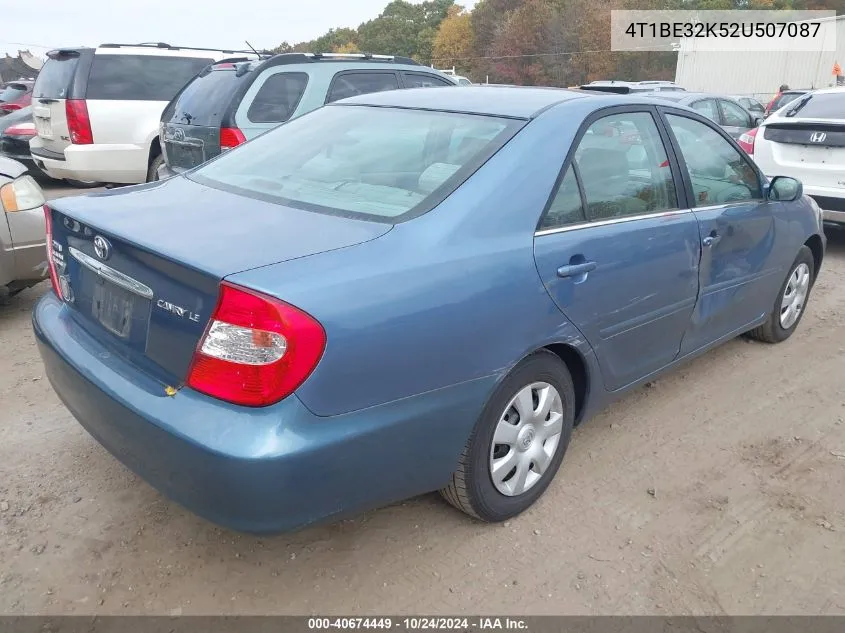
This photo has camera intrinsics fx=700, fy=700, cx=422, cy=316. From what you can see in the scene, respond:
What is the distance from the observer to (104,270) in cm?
232

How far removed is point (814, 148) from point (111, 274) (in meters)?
6.57

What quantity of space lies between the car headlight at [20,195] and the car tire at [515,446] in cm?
361

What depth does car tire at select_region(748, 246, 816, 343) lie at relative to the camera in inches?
175

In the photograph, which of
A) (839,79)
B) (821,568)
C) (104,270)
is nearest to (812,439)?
(821,568)

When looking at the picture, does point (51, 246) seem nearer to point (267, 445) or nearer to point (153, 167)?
point (267, 445)

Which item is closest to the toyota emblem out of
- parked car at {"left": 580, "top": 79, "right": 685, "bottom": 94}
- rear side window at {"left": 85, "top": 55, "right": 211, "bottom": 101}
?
parked car at {"left": 580, "top": 79, "right": 685, "bottom": 94}

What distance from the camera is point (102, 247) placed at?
90.8 inches

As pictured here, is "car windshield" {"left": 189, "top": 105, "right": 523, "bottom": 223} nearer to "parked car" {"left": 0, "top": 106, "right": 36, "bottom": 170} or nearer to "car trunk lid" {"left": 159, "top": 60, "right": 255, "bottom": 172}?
"car trunk lid" {"left": 159, "top": 60, "right": 255, "bottom": 172}

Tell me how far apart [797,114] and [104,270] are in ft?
23.6

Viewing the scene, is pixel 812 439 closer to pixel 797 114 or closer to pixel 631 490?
pixel 631 490

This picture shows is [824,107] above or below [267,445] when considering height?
below

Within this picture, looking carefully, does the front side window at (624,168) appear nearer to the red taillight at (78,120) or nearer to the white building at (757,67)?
the red taillight at (78,120)

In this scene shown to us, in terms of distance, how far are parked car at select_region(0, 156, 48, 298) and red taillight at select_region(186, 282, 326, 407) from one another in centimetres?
327

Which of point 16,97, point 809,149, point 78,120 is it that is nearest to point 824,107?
point 809,149
